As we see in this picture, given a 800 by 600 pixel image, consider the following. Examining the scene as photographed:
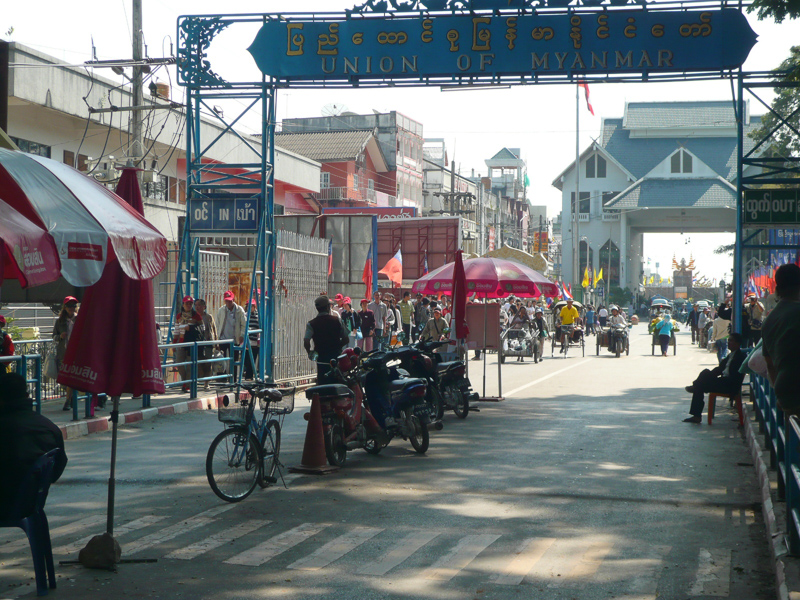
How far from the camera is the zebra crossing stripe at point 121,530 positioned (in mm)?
6445

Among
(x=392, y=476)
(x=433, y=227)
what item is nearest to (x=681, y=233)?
(x=433, y=227)

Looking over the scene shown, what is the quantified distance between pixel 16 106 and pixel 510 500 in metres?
19.5

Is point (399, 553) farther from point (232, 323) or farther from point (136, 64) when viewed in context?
point (136, 64)

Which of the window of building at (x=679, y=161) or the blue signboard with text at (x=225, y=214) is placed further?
the window of building at (x=679, y=161)

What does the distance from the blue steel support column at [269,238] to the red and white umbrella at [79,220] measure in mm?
10706

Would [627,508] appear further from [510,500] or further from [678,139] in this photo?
[678,139]

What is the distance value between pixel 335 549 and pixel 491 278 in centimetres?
1148

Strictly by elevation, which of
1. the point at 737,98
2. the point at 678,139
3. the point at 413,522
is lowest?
the point at 413,522

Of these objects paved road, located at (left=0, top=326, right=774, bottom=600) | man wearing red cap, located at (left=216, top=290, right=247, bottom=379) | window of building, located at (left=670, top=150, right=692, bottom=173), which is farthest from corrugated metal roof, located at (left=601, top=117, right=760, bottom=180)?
paved road, located at (left=0, top=326, right=774, bottom=600)

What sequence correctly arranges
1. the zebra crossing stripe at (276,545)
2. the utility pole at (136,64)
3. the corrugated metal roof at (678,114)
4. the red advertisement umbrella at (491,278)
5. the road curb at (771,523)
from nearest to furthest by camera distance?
the road curb at (771,523)
the zebra crossing stripe at (276,545)
the red advertisement umbrella at (491,278)
the utility pole at (136,64)
the corrugated metal roof at (678,114)

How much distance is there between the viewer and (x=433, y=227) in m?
39.5

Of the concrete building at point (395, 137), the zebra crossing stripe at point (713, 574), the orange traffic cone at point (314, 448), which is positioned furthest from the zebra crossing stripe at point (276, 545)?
the concrete building at point (395, 137)

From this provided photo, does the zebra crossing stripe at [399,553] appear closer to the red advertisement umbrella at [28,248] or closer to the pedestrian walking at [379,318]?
the red advertisement umbrella at [28,248]

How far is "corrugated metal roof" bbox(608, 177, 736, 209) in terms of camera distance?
75125 millimetres
